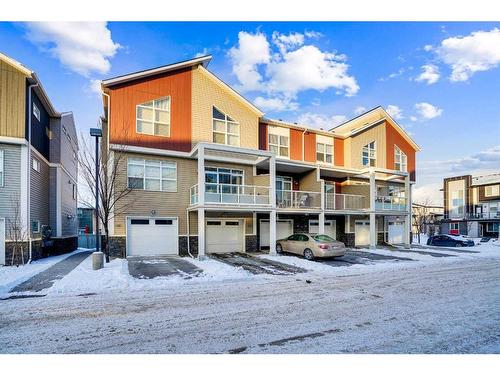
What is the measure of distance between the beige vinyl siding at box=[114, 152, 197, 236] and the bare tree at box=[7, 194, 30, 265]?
13.1 feet

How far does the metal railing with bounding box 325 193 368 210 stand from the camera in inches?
820

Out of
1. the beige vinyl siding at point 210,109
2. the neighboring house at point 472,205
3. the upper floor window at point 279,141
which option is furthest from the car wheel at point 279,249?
the neighboring house at point 472,205

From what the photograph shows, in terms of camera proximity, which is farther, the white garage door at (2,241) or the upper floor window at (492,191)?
the upper floor window at (492,191)

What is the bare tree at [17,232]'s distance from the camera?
1381cm

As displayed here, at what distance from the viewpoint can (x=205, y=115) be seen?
718 inches

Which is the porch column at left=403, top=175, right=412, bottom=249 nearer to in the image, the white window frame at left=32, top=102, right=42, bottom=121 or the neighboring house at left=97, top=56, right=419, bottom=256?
the neighboring house at left=97, top=56, right=419, bottom=256

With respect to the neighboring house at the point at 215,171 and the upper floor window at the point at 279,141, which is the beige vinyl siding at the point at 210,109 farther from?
the upper floor window at the point at 279,141

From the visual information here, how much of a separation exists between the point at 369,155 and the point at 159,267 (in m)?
19.2

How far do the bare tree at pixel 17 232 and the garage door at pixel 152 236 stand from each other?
15.1 feet

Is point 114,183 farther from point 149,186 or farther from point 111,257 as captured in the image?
point 111,257

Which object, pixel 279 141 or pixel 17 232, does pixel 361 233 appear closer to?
pixel 279 141

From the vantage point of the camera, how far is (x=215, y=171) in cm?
1842

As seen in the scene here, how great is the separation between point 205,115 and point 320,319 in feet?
48.0

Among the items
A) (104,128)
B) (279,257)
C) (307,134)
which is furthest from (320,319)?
(104,128)
